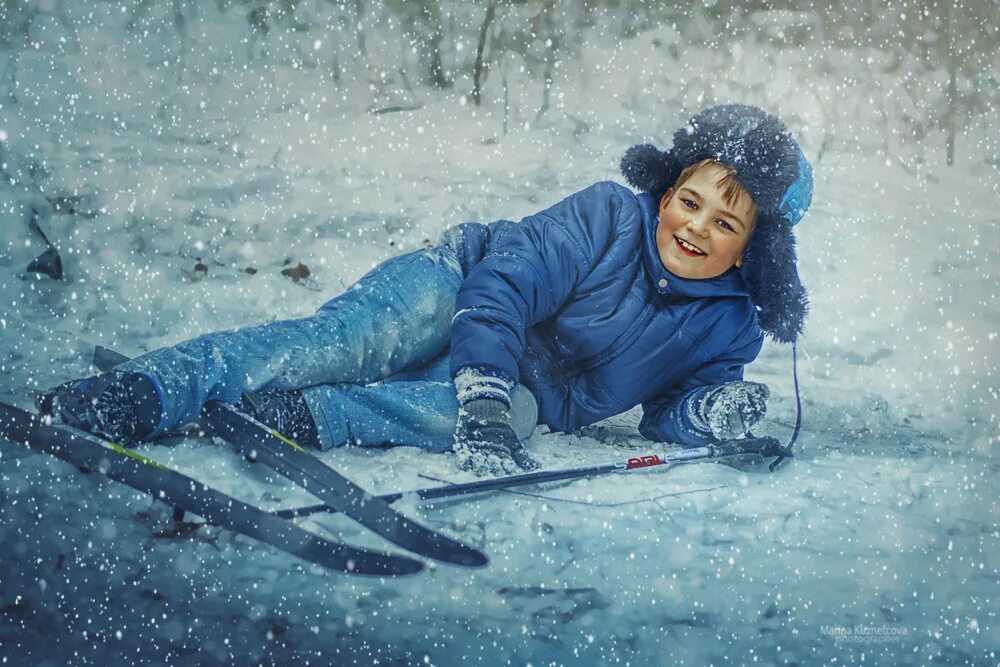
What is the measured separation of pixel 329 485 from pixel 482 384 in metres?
0.22

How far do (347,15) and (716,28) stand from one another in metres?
0.65

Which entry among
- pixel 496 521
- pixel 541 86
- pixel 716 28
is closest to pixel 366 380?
pixel 496 521

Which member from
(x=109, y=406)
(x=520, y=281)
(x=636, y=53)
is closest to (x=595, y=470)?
(x=520, y=281)

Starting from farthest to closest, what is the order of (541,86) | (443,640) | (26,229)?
1. (541,86)
2. (26,229)
3. (443,640)

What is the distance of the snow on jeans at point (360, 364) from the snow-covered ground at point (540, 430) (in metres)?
0.04

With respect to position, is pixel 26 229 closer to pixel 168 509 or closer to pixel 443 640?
pixel 168 509

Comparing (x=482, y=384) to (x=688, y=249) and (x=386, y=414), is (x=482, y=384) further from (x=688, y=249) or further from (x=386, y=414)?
(x=688, y=249)

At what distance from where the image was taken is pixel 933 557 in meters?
1.16

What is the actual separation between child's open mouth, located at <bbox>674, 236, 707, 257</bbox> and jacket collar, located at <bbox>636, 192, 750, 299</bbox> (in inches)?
1.3

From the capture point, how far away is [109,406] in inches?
41.0

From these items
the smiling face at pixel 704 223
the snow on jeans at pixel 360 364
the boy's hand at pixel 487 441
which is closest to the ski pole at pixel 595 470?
the boy's hand at pixel 487 441

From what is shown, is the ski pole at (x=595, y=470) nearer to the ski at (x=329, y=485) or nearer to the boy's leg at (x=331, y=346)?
the ski at (x=329, y=485)

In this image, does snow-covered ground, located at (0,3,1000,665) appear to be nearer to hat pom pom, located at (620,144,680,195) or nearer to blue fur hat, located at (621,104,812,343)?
blue fur hat, located at (621,104,812,343)

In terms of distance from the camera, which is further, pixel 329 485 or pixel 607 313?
pixel 607 313
